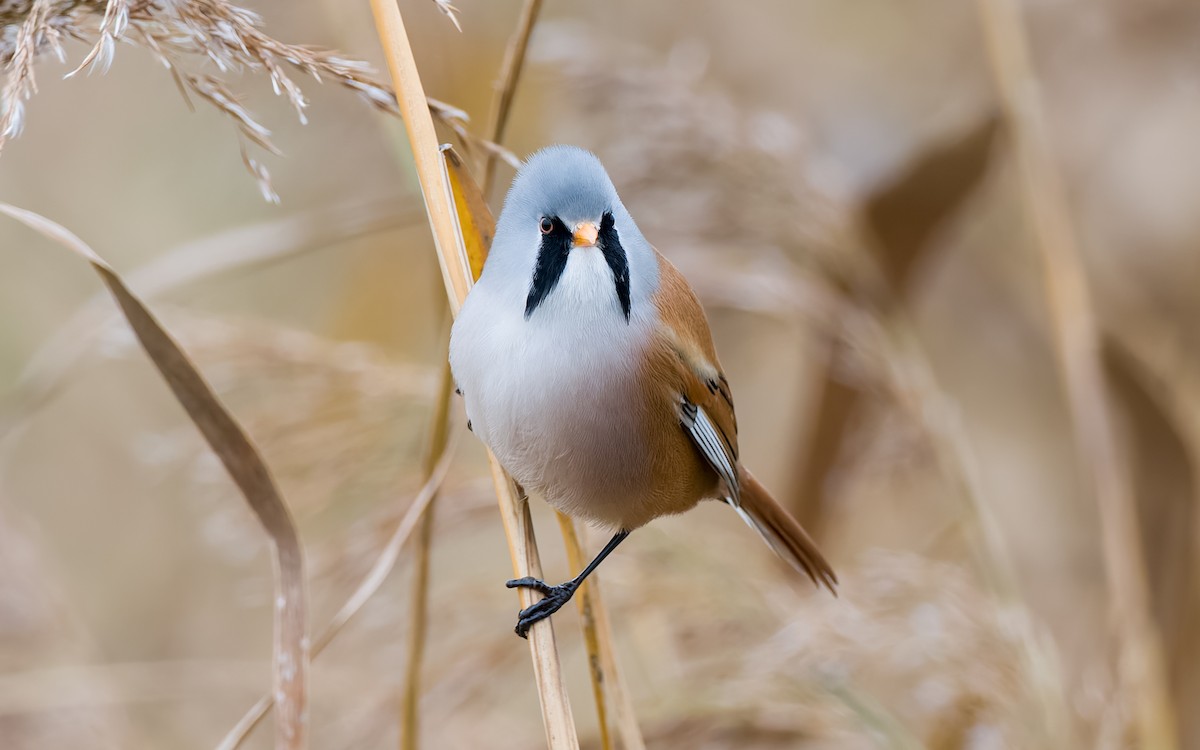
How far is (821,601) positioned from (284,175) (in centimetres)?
221

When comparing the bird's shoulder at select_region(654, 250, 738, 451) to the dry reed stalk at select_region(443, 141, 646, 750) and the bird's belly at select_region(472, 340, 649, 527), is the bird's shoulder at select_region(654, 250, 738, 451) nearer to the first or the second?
the bird's belly at select_region(472, 340, 649, 527)

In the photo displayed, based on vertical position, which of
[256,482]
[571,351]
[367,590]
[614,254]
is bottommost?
[367,590]

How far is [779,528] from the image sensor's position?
6.63 ft

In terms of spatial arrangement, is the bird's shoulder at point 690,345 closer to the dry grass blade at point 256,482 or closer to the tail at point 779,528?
the tail at point 779,528

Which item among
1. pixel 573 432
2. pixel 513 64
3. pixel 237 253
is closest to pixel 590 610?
pixel 573 432

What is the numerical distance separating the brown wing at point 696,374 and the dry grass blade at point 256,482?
62cm

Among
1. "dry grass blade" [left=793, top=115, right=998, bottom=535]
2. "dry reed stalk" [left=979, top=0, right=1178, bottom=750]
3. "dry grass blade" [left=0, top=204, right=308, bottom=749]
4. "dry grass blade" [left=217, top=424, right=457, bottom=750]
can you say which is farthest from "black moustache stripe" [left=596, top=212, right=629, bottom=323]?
"dry reed stalk" [left=979, top=0, right=1178, bottom=750]

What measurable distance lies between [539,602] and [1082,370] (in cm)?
136

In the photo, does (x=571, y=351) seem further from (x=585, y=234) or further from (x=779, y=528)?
(x=779, y=528)

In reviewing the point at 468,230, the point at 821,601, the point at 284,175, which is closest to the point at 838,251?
the point at 821,601

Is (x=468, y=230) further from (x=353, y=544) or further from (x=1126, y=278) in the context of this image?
(x=1126, y=278)

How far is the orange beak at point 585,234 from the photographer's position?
1.40 m

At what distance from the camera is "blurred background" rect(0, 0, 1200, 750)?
202 centimetres

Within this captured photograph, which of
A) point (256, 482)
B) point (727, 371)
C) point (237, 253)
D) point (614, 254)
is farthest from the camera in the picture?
point (727, 371)
